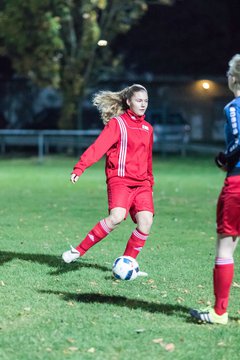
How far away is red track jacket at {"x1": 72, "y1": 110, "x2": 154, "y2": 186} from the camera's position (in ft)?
25.2


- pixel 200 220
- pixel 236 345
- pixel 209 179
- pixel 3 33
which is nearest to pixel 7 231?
pixel 200 220

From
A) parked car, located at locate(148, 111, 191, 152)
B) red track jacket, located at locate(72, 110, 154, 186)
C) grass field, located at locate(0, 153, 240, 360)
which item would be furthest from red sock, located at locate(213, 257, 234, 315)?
parked car, located at locate(148, 111, 191, 152)

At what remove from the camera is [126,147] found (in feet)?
25.3

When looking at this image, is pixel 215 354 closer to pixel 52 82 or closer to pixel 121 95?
pixel 121 95

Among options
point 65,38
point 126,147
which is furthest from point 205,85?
point 126,147

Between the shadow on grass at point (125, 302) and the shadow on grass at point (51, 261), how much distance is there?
1102 millimetres

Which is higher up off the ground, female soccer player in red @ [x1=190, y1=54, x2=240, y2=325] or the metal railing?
female soccer player in red @ [x1=190, y1=54, x2=240, y2=325]

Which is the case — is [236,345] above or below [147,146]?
below

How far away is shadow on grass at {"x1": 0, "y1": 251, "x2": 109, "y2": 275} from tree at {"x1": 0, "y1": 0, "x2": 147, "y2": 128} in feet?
71.1

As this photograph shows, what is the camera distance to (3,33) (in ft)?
102

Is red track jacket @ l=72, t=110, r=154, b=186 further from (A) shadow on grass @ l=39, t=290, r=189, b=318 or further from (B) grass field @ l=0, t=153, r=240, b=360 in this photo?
(A) shadow on grass @ l=39, t=290, r=189, b=318

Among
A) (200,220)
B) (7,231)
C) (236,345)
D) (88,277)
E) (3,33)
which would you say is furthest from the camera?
(3,33)

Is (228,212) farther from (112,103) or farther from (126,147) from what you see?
A: (112,103)

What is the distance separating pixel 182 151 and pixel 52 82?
5.85 m
